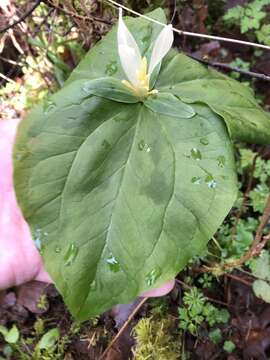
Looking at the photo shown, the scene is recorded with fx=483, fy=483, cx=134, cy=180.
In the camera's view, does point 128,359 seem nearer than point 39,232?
No

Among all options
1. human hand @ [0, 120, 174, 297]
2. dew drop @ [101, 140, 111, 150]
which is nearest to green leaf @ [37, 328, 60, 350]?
human hand @ [0, 120, 174, 297]

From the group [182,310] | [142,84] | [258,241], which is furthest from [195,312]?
[142,84]

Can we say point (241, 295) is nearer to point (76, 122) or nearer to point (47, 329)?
point (47, 329)

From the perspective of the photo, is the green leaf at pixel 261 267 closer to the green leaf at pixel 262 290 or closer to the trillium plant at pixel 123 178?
the green leaf at pixel 262 290

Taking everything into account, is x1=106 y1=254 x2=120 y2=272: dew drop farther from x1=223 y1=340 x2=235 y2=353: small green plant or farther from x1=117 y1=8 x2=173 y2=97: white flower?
x1=223 y1=340 x2=235 y2=353: small green plant

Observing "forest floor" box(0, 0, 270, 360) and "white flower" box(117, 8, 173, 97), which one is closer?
"white flower" box(117, 8, 173, 97)

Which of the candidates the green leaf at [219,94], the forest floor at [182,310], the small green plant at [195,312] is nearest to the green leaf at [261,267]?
the forest floor at [182,310]

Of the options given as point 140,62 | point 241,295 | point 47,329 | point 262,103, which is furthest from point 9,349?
point 262,103
